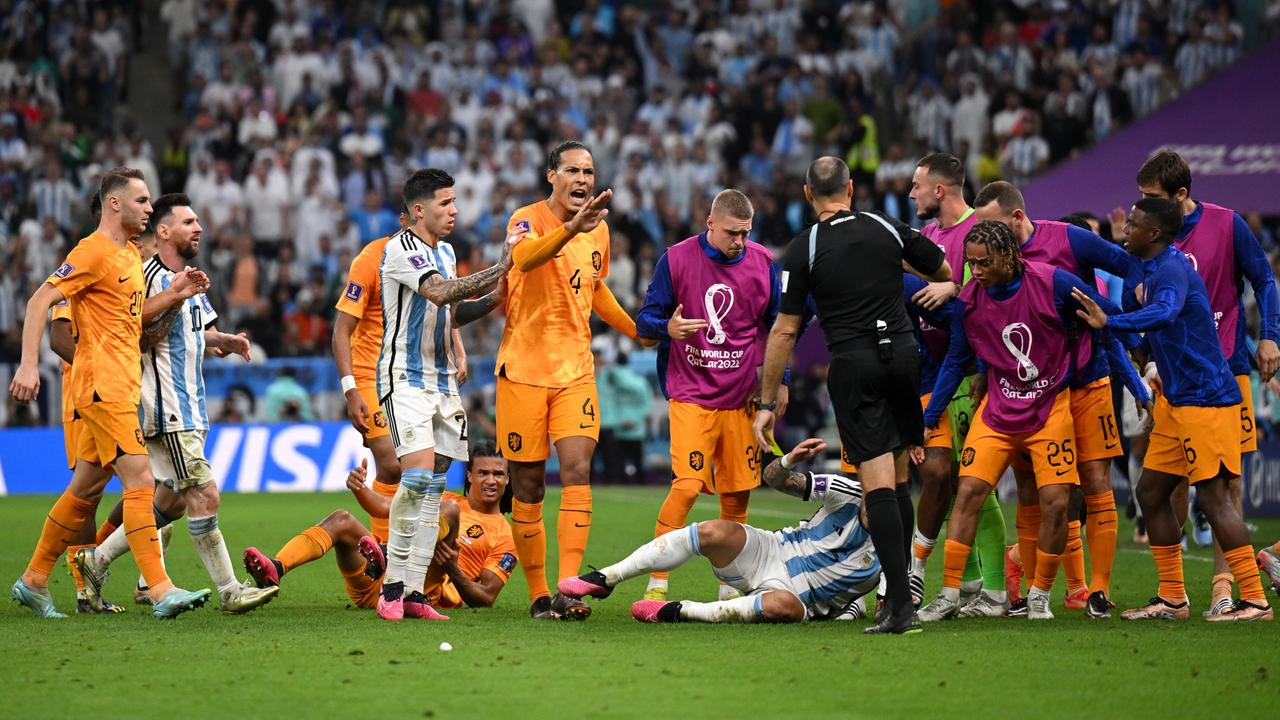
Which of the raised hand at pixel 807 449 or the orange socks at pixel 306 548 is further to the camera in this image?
the orange socks at pixel 306 548

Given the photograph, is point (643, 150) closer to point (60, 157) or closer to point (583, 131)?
point (583, 131)

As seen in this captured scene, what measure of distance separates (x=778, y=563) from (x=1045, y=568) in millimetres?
1502

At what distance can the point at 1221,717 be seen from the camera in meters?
6.26

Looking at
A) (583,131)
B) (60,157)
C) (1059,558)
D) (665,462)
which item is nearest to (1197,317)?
(1059,558)

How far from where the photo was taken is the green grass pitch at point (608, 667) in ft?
21.1

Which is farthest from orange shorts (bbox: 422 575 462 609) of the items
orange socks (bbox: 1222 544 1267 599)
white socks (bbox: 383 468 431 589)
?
orange socks (bbox: 1222 544 1267 599)

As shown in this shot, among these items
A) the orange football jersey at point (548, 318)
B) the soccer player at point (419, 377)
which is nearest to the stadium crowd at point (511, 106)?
the orange football jersey at point (548, 318)

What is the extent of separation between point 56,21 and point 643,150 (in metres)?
10.7

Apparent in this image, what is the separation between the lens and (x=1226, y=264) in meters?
9.48

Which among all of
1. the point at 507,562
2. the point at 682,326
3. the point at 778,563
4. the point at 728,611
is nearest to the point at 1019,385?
the point at 778,563

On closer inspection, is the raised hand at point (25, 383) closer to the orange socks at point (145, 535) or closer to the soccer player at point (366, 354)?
the orange socks at point (145, 535)

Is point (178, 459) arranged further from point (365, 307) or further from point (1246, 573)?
point (1246, 573)

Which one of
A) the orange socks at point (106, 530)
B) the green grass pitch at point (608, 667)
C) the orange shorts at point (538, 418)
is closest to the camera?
the green grass pitch at point (608, 667)

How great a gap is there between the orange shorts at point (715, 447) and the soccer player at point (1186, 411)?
215 centimetres
